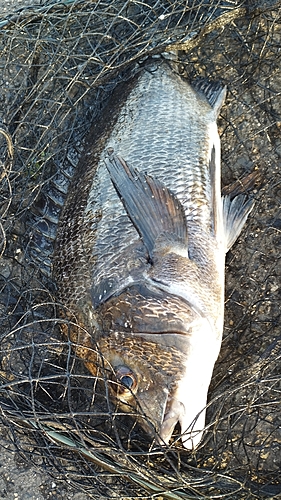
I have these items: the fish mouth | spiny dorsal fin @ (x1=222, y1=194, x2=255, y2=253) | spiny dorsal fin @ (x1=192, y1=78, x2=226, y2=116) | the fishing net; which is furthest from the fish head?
spiny dorsal fin @ (x1=192, y1=78, x2=226, y2=116)

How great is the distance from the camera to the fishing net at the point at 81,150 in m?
3.43

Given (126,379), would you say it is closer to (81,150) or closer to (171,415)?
(171,415)

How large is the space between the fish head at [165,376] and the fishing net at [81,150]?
1.57 ft

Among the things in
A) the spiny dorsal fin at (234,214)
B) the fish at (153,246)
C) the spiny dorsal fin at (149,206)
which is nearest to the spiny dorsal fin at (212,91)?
the fish at (153,246)

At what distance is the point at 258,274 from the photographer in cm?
378

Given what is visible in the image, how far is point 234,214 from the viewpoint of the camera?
138 inches

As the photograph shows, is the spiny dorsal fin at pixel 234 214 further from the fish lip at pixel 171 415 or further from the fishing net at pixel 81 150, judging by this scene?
the fish lip at pixel 171 415

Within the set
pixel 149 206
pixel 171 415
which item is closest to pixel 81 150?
pixel 149 206

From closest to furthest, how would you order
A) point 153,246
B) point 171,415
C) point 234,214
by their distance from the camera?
point 171,415, point 153,246, point 234,214

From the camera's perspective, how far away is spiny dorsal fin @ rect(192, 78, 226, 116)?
145 inches

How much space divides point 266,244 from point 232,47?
1.48 metres

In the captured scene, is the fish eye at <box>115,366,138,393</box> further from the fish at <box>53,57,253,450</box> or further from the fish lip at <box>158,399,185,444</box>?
the fish lip at <box>158,399,185,444</box>

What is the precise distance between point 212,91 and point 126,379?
2.11 m

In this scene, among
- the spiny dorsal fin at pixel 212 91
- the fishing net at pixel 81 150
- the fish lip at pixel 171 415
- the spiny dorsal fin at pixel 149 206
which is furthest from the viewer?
the spiny dorsal fin at pixel 212 91
